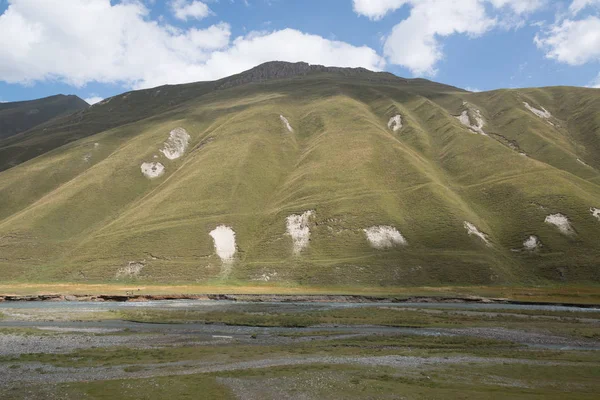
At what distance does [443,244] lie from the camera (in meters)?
135

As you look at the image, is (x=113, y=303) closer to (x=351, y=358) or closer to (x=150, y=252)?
(x=150, y=252)

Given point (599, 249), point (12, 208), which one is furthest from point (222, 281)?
point (12, 208)

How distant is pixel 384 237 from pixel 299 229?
28186 millimetres

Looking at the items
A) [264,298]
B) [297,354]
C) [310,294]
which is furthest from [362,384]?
[310,294]

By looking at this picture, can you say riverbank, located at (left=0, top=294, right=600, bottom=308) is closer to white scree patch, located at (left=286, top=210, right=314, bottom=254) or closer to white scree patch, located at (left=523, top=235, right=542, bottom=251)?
white scree patch, located at (left=286, top=210, right=314, bottom=254)

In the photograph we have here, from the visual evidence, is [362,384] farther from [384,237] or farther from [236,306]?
[384,237]

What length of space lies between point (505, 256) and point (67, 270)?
130 m

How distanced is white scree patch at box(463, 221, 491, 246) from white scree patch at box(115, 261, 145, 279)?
329 ft

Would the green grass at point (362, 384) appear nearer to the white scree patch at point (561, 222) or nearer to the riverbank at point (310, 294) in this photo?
the riverbank at point (310, 294)

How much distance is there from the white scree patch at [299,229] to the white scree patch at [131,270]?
47054 millimetres

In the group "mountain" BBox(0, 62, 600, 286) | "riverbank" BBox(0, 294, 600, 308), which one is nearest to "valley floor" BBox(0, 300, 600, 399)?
"riverbank" BBox(0, 294, 600, 308)

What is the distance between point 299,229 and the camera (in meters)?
150

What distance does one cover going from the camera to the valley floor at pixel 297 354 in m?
32.1

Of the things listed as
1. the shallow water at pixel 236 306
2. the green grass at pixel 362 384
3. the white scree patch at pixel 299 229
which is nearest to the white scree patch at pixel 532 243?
the shallow water at pixel 236 306
